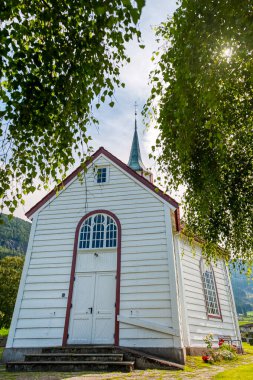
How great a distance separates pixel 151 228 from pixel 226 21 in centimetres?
836

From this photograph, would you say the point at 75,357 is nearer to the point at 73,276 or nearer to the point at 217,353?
the point at 73,276

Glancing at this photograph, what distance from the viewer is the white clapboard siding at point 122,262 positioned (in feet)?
33.0

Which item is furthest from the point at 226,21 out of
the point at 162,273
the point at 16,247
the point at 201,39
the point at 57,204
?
the point at 16,247

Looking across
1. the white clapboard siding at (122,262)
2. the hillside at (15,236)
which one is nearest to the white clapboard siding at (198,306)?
the white clapboard siding at (122,262)

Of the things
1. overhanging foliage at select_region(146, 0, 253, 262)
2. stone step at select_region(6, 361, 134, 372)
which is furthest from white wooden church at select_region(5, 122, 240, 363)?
overhanging foliage at select_region(146, 0, 253, 262)

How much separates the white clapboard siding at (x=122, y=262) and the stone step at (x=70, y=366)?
225 cm

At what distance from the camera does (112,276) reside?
1102cm

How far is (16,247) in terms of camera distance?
176 meters

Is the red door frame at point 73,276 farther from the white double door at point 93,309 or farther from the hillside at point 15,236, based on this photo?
the hillside at point 15,236

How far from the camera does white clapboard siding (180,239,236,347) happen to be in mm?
11281

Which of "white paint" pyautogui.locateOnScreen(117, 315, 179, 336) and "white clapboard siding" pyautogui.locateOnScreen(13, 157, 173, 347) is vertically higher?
"white clapboard siding" pyautogui.locateOnScreen(13, 157, 173, 347)

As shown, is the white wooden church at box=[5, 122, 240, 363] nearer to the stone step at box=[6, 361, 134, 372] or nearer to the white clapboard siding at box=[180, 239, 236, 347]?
the white clapboard siding at box=[180, 239, 236, 347]

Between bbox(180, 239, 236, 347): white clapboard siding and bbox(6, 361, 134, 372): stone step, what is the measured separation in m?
4.22

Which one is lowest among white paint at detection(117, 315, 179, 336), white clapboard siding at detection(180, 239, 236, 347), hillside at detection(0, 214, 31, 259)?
white paint at detection(117, 315, 179, 336)
